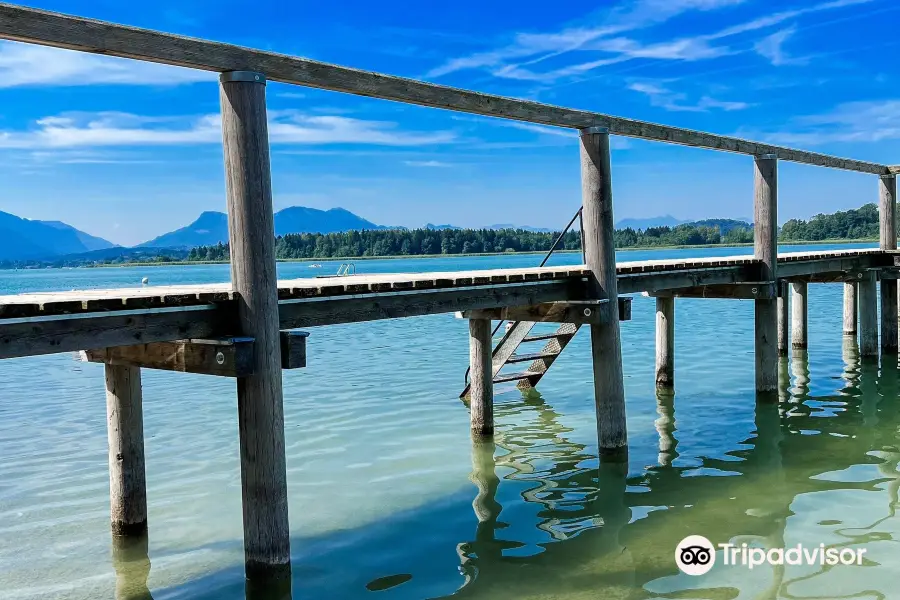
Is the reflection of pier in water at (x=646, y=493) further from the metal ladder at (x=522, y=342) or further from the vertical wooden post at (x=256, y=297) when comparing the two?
the vertical wooden post at (x=256, y=297)

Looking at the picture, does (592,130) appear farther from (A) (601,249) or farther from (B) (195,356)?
(B) (195,356)

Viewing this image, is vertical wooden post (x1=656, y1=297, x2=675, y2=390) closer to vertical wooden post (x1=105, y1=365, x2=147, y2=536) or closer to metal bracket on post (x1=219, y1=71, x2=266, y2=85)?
vertical wooden post (x1=105, y1=365, x2=147, y2=536)

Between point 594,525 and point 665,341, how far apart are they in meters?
7.45

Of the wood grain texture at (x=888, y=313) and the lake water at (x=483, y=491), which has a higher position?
the wood grain texture at (x=888, y=313)

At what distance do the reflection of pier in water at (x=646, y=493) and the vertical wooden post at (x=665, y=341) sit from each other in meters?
1.75

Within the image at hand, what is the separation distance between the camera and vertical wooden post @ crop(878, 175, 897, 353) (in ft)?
60.6

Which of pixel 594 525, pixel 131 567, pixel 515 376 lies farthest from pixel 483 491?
pixel 515 376

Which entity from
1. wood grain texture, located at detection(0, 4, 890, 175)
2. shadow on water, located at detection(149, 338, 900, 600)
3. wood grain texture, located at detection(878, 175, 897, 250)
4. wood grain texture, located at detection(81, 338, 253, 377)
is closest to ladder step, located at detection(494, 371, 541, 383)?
shadow on water, located at detection(149, 338, 900, 600)

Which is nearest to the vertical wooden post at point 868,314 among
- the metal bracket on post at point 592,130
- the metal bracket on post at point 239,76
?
the metal bracket on post at point 592,130

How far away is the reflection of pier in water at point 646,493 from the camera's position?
294 inches

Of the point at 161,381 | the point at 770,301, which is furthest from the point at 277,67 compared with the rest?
the point at 161,381

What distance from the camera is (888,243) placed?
18688mm

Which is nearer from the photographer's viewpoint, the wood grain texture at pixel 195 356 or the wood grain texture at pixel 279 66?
the wood grain texture at pixel 279 66

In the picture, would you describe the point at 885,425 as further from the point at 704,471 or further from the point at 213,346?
the point at 213,346
